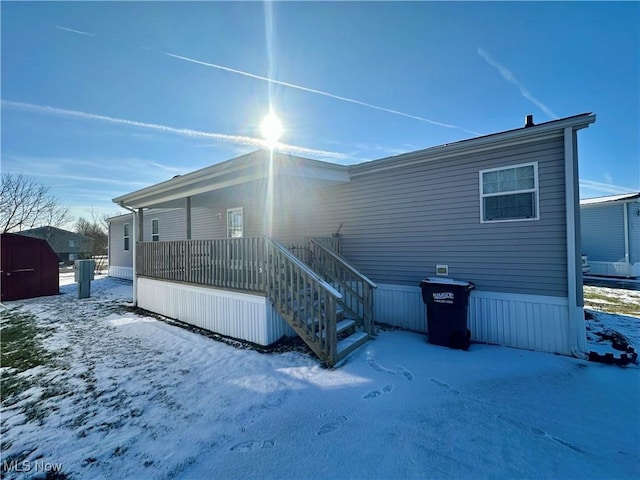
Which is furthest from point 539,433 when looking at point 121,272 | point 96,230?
point 96,230

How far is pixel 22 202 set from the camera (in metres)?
21.0

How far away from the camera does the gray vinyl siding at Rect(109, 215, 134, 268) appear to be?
1494 centimetres

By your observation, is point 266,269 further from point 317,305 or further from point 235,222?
point 235,222

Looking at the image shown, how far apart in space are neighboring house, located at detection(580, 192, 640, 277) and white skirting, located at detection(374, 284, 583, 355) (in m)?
Answer: 12.5

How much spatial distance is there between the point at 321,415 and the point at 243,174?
456cm

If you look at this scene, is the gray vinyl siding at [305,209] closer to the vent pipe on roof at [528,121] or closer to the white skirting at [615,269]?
the vent pipe on roof at [528,121]

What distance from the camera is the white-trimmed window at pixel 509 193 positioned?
15.1 ft

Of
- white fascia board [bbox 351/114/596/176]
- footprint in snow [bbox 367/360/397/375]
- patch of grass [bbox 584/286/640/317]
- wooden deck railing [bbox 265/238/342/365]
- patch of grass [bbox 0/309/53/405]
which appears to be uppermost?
white fascia board [bbox 351/114/596/176]

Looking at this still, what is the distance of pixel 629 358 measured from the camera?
3898 millimetres

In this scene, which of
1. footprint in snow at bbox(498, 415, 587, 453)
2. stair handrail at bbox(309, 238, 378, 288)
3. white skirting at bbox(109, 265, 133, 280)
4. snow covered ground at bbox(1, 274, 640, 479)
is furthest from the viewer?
white skirting at bbox(109, 265, 133, 280)

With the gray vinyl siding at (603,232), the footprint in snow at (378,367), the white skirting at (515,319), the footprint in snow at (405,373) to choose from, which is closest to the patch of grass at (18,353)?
the footprint in snow at (378,367)

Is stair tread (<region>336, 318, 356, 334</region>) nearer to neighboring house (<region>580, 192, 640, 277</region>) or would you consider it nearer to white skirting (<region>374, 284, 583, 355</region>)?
white skirting (<region>374, 284, 583, 355</region>)

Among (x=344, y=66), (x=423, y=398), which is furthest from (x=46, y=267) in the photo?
(x=423, y=398)

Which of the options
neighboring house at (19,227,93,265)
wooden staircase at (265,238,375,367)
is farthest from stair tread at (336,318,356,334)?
neighboring house at (19,227,93,265)
